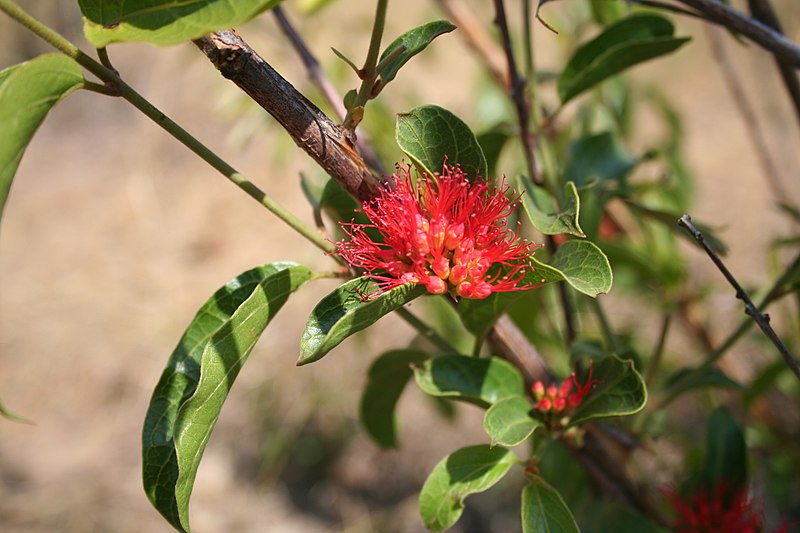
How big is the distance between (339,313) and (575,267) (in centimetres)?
16

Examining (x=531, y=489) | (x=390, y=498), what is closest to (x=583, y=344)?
(x=531, y=489)

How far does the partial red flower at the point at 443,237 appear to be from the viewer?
495 millimetres

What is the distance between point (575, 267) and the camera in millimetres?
461

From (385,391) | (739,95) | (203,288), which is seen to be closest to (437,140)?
(385,391)

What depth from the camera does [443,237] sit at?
0.50 m

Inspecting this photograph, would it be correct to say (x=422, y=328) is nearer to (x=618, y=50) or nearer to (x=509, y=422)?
(x=509, y=422)

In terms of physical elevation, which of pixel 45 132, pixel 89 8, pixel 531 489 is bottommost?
pixel 531 489

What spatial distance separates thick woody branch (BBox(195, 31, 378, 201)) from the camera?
0.44 metres

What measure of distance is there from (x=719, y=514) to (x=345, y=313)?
20.5 inches

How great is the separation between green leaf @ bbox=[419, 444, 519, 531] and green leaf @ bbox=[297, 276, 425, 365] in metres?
0.16

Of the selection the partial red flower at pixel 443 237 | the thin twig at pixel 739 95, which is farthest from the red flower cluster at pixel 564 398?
the thin twig at pixel 739 95

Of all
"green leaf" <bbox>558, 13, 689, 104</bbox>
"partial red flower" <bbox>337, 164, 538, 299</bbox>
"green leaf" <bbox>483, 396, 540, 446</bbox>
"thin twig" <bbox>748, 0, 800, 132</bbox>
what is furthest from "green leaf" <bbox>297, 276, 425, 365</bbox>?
"thin twig" <bbox>748, 0, 800, 132</bbox>

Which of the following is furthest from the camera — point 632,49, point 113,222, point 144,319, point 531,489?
point 113,222

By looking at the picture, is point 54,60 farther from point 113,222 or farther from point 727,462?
point 113,222
